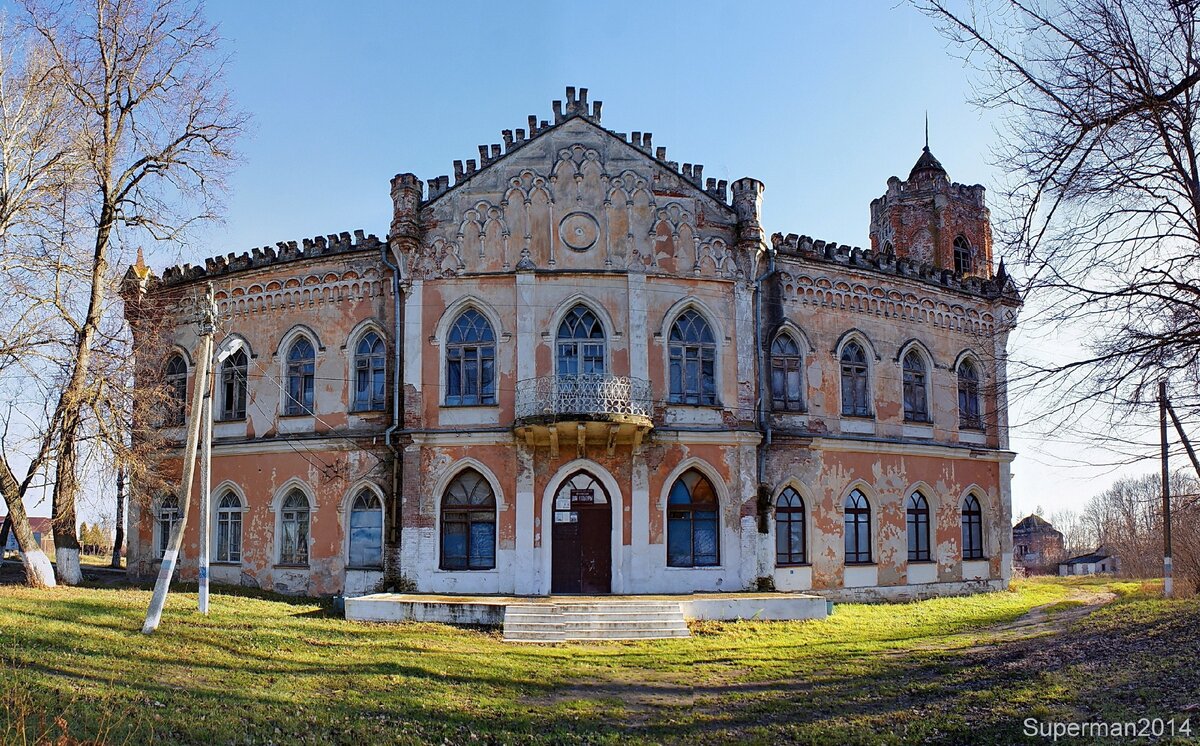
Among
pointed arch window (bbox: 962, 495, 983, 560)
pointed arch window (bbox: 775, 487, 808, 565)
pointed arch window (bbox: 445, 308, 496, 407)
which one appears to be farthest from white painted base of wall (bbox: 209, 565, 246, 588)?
pointed arch window (bbox: 962, 495, 983, 560)

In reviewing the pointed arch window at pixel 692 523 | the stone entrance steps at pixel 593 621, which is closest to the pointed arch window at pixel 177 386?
the stone entrance steps at pixel 593 621

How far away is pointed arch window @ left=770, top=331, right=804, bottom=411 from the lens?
23016mm

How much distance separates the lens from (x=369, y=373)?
22.5 meters

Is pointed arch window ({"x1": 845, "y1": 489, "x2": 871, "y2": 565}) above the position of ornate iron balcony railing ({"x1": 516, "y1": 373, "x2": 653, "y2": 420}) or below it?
below

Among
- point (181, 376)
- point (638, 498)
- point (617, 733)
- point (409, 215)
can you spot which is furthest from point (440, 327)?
point (617, 733)

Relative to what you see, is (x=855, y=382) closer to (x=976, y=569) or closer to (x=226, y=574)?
(x=976, y=569)

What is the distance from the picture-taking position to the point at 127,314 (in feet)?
78.6

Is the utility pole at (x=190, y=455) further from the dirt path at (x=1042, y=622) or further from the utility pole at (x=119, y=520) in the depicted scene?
the dirt path at (x=1042, y=622)

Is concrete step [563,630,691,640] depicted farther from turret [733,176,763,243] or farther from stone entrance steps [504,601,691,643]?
turret [733,176,763,243]

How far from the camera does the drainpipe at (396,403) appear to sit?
21281mm

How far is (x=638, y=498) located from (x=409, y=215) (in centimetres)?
831

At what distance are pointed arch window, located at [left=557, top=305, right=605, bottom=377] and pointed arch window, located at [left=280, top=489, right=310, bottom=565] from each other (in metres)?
7.31

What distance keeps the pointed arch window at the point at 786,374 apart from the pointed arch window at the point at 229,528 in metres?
13.6

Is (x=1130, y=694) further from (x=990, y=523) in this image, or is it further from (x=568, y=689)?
(x=990, y=523)
